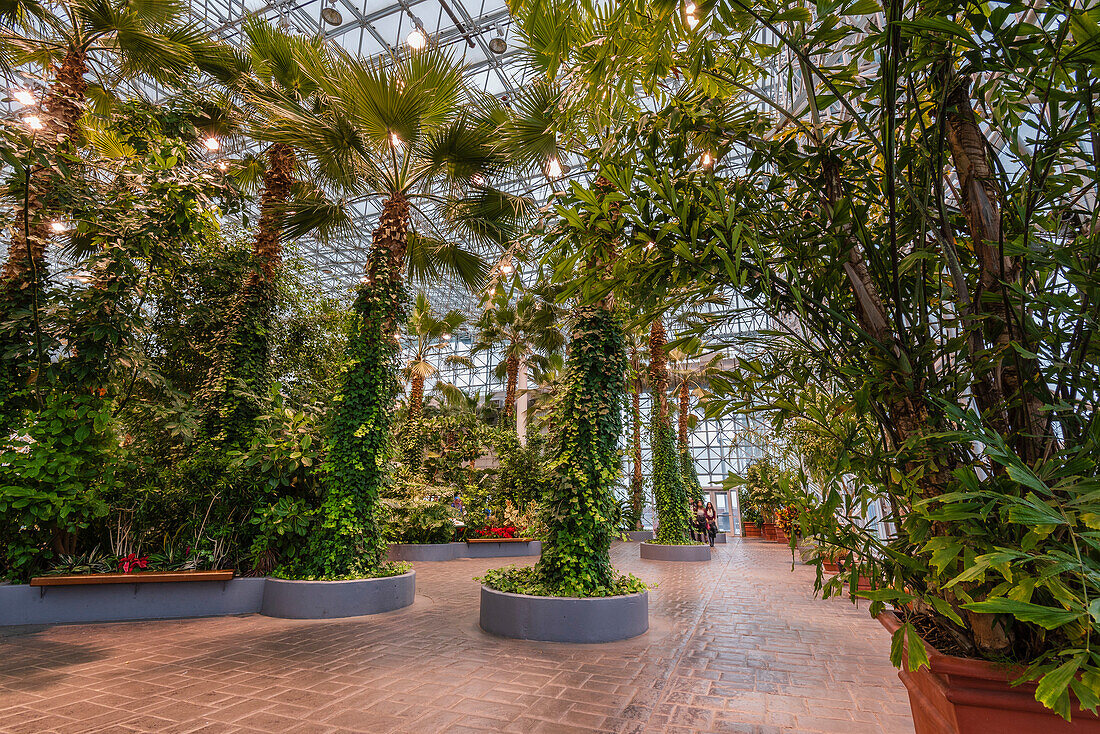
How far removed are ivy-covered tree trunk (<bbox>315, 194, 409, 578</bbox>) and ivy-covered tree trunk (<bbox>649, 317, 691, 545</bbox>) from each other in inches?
267

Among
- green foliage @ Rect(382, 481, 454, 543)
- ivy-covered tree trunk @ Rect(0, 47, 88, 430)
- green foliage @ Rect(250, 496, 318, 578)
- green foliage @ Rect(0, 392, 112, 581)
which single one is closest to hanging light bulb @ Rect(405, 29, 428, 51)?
ivy-covered tree trunk @ Rect(0, 47, 88, 430)

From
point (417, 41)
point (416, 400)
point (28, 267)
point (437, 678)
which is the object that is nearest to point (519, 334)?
point (416, 400)

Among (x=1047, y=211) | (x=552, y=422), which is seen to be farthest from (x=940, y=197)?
(x=552, y=422)

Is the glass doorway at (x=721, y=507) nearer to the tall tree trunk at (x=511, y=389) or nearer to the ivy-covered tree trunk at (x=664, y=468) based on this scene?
the ivy-covered tree trunk at (x=664, y=468)

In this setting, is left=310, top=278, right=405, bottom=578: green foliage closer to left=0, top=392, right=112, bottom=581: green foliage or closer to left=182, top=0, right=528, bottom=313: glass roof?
left=0, top=392, right=112, bottom=581: green foliage

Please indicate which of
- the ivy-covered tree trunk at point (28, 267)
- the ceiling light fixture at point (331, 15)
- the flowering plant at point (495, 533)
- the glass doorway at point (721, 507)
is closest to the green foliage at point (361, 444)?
the ivy-covered tree trunk at point (28, 267)

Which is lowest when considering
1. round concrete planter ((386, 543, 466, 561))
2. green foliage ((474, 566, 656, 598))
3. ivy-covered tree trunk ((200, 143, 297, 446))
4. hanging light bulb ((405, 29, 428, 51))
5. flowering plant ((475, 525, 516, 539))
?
round concrete planter ((386, 543, 466, 561))

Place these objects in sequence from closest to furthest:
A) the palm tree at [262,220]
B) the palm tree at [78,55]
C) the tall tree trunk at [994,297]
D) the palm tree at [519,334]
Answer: the tall tree trunk at [994,297], the palm tree at [78,55], the palm tree at [262,220], the palm tree at [519,334]

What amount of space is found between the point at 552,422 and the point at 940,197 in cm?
436

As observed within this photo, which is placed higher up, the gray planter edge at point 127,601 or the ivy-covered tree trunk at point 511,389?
the ivy-covered tree trunk at point 511,389

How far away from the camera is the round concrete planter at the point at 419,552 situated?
35.7 ft

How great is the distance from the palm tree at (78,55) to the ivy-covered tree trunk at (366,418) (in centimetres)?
280

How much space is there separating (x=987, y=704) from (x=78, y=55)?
8515 millimetres

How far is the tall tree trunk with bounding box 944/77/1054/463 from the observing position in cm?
111
